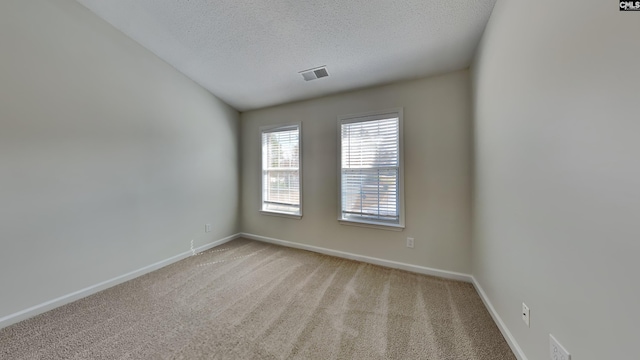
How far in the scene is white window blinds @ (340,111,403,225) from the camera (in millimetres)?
2697

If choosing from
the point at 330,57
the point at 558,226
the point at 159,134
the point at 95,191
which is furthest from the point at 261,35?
the point at 558,226

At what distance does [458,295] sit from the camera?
2.06 meters

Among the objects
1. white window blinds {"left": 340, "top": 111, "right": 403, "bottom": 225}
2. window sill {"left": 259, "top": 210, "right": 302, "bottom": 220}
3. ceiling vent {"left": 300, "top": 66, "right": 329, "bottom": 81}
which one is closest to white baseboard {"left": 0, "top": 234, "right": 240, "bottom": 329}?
window sill {"left": 259, "top": 210, "right": 302, "bottom": 220}

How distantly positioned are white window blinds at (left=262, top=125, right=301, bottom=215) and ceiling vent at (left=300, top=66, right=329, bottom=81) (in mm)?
833

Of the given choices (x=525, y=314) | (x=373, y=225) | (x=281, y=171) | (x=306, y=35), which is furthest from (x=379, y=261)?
(x=306, y=35)

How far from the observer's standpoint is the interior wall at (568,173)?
70 cm

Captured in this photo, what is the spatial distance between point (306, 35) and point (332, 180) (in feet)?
5.88

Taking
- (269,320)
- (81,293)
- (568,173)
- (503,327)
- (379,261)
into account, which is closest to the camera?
(568,173)

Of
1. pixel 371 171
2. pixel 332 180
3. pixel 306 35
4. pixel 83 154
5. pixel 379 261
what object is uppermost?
A: pixel 306 35

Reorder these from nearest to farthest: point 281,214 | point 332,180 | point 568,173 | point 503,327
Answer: point 568,173
point 503,327
point 332,180
point 281,214

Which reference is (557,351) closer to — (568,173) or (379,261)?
(568,173)

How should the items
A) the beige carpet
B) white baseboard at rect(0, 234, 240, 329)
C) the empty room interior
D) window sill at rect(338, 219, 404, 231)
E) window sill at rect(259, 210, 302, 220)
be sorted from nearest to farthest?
the empty room interior, the beige carpet, white baseboard at rect(0, 234, 240, 329), window sill at rect(338, 219, 404, 231), window sill at rect(259, 210, 302, 220)

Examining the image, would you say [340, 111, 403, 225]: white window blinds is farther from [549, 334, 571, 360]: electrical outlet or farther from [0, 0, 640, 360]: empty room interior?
[549, 334, 571, 360]: electrical outlet

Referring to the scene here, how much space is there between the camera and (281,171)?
360cm
